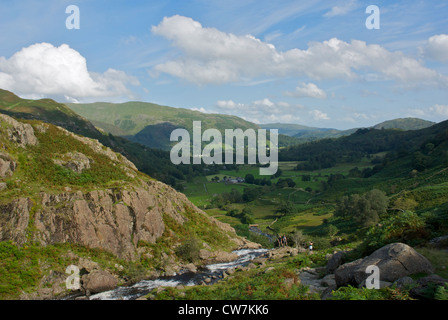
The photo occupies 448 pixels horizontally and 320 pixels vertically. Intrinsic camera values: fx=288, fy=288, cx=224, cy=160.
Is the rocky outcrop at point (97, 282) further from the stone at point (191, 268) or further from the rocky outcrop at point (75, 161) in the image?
the rocky outcrop at point (75, 161)

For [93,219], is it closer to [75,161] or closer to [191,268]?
[75,161]

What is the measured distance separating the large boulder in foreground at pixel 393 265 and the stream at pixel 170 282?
28301mm

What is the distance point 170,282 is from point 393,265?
34802mm

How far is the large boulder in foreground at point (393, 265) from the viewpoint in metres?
18.0

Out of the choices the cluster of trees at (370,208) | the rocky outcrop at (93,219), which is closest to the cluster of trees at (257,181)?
the cluster of trees at (370,208)

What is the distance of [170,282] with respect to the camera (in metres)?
44.7

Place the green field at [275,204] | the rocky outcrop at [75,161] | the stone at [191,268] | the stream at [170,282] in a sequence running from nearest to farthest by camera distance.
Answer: the stream at [170,282] < the stone at [191,268] < the rocky outcrop at [75,161] < the green field at [275,204]

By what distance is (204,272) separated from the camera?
163 feet

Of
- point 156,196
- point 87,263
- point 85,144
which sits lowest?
point 87,263

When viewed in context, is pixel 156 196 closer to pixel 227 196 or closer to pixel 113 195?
pixel 113 195

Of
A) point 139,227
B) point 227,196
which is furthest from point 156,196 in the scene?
point 227,196
